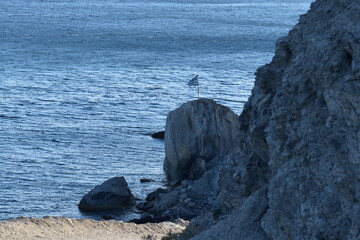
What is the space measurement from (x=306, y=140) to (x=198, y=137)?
32230 mm

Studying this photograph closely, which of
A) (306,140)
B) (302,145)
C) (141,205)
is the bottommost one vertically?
(141,205)

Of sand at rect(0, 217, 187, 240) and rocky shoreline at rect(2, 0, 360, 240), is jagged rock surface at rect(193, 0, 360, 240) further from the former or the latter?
sand at rect(0, 217, 187, 240)

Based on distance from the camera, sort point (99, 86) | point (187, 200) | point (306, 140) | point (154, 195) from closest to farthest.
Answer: point (306, 140) < point (187, 200) < point (154, 195) < point (99, 86)

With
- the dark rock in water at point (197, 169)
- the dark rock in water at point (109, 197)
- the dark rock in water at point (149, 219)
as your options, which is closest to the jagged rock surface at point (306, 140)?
the dark rock in water at point (149, 219)

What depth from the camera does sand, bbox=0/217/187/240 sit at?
102 ft

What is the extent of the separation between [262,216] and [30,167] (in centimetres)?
3457

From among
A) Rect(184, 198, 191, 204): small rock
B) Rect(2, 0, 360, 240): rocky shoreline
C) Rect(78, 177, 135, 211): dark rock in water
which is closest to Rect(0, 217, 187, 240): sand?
Rect(184, 198, 191, 204): small rock

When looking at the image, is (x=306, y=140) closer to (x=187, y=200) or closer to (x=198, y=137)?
(x=187, y=200)

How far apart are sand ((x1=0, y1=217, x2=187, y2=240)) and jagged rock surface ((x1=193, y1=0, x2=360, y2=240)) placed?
547 inches

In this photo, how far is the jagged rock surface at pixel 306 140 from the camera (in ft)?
41.4

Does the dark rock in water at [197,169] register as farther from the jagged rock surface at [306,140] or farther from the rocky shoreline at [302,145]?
the jagged rock surface at [306,140]

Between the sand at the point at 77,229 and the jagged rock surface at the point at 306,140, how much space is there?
1389 centimetres

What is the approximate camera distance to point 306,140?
546 inches

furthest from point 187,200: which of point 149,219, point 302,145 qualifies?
point 302,145
